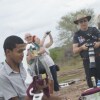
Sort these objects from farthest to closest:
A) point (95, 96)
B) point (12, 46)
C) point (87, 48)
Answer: point (87, 48) < point (95, 96) < point (12, 46)

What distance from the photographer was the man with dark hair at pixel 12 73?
3.98 meters

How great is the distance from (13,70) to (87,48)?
8.90 feet

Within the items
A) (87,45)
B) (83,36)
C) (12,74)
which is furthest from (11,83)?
(83,36)

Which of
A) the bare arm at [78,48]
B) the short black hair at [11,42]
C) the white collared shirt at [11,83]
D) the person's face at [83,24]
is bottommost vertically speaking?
the white collared shirt at [11,83]

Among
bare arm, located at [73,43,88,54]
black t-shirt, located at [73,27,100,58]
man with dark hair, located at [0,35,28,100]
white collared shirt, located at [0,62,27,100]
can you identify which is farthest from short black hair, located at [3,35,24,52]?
black t-shirt, located at [73,27,100,58]

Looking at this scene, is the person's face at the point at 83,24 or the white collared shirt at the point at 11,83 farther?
the person's face at the point at 83,24

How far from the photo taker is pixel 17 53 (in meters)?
4.00

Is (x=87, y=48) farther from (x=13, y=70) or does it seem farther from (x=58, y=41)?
(x=58, y=41)

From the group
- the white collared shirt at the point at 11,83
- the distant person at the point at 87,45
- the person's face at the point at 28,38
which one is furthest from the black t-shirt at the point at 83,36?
the white collared shirt at the point at 11,83

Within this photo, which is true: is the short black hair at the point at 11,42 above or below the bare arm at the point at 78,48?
above

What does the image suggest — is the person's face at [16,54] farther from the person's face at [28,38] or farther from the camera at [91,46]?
the person's face at [28,38]

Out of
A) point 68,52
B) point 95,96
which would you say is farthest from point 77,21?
point 68,52

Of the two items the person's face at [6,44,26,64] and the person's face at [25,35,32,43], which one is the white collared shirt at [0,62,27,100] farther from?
the person's face at [25,35,32,43]

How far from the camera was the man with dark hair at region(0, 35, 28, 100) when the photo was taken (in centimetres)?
398
